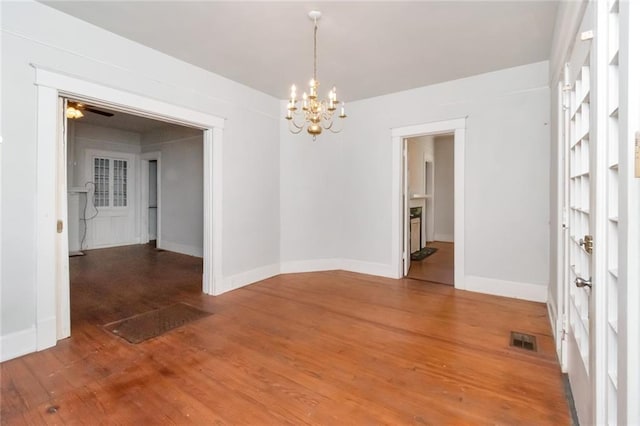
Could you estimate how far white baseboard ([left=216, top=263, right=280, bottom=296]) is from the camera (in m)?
3.82

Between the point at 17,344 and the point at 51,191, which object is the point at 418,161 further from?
the point at 17,344

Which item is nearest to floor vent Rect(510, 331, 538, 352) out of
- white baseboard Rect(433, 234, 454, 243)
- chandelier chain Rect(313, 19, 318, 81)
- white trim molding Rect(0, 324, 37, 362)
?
chandelier chain Rect(313, 19, 318, 81)

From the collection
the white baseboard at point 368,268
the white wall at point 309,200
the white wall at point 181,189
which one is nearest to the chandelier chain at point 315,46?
the white wall at point 309,200

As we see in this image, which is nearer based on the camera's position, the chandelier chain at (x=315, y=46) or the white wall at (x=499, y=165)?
the chandelier chain at (x=315, y=46)

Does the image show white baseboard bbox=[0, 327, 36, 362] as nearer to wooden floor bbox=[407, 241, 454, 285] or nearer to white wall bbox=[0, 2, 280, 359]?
white wall bbox=[0, 2, 280, 359]

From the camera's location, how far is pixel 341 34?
276 cm

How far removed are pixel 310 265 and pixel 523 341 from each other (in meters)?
3.06

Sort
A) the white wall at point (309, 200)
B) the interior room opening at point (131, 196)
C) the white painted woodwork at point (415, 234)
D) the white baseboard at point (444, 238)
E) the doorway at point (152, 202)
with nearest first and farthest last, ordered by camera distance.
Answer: the white wall at point (309, 200), the interior room opening at point (131, 196), the white painted woodwork at point (415, 234), the doorway at point (152, 202), the white baseboard at point (444, 238)

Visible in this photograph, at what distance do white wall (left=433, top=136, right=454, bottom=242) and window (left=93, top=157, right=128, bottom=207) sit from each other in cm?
831

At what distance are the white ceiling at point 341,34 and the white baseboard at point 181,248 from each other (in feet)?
12.4

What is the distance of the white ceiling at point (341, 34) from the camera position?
238 centimetres

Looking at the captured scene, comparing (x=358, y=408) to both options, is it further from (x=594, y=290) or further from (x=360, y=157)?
(x=360, y=157)

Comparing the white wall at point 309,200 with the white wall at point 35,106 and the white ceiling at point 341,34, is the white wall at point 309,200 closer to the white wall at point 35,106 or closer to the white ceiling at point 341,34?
the white wall at point 35,106

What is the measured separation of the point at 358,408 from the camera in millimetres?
1703
